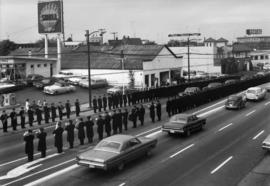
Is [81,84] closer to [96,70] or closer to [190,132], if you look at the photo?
[96,70]

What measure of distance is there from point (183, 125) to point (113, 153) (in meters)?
7.92

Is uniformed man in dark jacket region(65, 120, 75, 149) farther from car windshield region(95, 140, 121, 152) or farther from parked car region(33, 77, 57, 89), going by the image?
parked car region(33, 77, 57, 89)

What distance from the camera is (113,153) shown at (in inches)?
645

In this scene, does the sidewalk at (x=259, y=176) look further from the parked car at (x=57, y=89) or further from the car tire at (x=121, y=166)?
the parked car at (x=57, y=89)

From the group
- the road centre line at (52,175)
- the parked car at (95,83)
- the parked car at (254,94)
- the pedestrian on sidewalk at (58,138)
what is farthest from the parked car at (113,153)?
the parked car at (95,83)

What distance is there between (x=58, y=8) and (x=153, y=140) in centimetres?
4874

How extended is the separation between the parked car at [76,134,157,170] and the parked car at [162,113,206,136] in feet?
16.9

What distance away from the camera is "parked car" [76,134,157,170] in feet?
51.8

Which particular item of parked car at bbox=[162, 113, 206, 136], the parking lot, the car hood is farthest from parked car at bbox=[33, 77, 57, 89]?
the car hood

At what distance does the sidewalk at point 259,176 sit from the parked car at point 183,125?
234 inches

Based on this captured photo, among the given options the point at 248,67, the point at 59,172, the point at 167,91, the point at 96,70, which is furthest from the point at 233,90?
the point at 248,67

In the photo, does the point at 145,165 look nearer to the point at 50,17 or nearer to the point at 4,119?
the point at 4,119

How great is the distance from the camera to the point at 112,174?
52.9 feet

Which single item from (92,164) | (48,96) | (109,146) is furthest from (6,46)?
(92,164)
